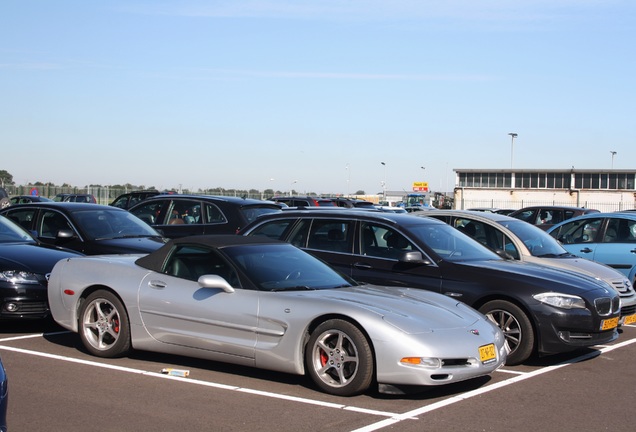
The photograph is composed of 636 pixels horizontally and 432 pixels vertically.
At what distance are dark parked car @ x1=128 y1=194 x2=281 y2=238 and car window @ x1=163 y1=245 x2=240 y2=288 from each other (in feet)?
21.9

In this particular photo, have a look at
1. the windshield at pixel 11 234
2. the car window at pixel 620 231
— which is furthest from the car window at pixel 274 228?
the car window at pixel 620 231

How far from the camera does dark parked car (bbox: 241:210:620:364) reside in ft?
28.0

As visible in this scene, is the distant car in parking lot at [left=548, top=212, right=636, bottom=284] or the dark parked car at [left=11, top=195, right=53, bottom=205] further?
the dark parked car at [left=11, top=195, right=53, bottom=205]

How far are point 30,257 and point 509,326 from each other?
18.8ft

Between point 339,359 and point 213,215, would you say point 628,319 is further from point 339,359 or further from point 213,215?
point 213,215

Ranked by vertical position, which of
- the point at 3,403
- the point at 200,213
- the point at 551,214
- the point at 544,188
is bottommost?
the point at 3,403

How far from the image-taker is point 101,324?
8211mm

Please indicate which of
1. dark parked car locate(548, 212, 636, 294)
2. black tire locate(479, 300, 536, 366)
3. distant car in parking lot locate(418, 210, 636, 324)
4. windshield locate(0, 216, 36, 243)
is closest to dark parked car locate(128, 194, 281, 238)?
distant car in parking lot locate(418, 210, 636, 324)

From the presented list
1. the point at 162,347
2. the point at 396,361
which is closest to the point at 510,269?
the point at 396,361

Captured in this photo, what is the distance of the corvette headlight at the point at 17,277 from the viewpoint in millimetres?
9266

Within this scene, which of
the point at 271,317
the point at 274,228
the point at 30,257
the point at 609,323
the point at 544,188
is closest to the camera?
the point at 271,317

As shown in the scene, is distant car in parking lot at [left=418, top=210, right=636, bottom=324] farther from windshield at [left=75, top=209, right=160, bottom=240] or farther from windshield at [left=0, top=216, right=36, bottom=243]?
windshield at [left=0, top=216, right=36, bottom=243]

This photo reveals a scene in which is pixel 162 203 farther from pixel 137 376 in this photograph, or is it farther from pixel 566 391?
pixel 566 391

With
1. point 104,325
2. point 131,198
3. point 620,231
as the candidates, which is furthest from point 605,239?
point 131,198
